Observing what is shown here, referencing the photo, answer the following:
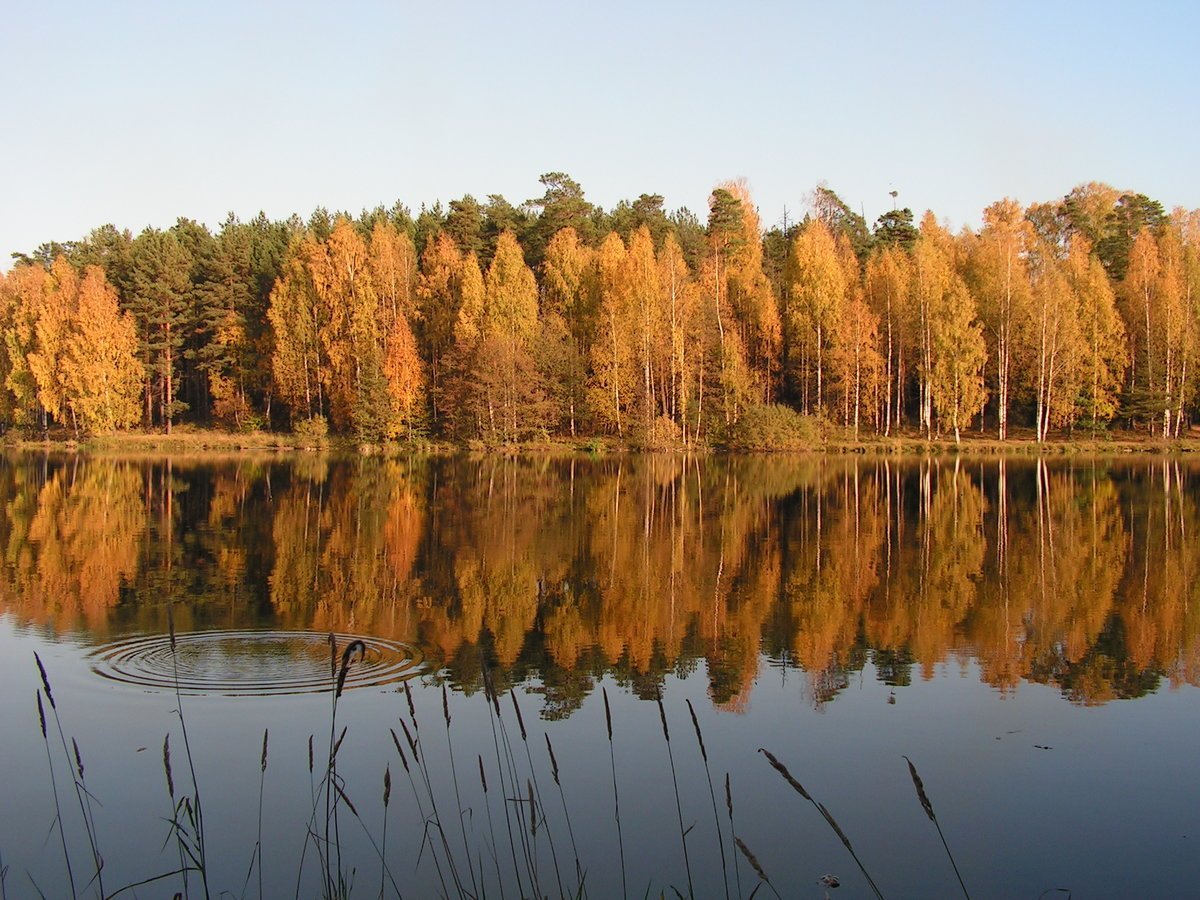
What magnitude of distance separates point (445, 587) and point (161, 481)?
2553cm

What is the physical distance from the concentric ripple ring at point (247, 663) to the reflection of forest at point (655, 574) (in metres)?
0.59

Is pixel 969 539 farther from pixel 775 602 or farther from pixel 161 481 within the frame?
pixel 161 481

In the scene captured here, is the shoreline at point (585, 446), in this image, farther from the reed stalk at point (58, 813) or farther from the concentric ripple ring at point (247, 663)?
the reed stalk at point (58, 813)

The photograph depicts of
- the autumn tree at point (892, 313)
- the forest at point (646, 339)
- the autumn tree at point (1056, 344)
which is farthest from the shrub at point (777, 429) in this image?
the autumn tree at point (1056, 344)

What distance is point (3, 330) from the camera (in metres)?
65.9

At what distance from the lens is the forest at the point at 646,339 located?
57.7 m

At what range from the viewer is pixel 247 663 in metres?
11.5

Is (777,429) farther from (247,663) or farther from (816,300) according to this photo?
(247,663)

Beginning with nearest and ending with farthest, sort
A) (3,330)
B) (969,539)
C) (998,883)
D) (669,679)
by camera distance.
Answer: (998,883) → (669,679) → (969,539) → (3,330)

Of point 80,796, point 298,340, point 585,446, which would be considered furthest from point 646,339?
point 80,796

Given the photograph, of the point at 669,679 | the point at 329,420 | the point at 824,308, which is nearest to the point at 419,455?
the point at 329,420

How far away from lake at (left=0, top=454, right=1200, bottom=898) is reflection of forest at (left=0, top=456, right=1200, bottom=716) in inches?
3.9

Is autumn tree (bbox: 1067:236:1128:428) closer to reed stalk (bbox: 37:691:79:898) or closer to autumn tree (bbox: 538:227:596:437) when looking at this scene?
autumn tree (bbox: 538:227:596:437)

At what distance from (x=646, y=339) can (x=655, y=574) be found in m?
41.1
